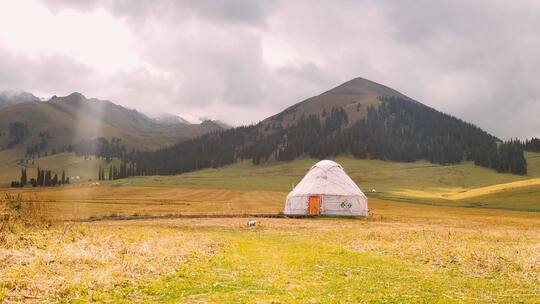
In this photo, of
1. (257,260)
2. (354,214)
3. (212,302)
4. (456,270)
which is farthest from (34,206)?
(354,214)

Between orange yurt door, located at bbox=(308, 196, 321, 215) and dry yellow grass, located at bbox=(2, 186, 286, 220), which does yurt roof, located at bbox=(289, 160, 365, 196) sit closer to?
orange yurt door, located at bbox=(308, 196, 321, 215)

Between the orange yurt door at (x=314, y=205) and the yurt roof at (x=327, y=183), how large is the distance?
2.14 feet

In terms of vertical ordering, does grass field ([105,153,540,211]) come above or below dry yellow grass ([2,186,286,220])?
above

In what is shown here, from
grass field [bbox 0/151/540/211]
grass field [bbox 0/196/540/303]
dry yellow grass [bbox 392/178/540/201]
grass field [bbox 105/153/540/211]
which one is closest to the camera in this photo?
grass field [bbox 0/196/540/303]

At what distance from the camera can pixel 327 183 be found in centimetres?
5828

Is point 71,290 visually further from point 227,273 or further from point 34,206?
point 34,206

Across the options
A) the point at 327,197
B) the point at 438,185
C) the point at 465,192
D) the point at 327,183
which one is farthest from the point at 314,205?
the point at 438,185

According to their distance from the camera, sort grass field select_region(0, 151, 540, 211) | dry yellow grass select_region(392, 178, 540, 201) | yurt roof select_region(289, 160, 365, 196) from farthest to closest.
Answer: dry yellow grass select_region(392, 178, 540, 201)
grass field select_region(0, 151, 540, 211)
yurt roof select_region(289, 160, 365, 196)

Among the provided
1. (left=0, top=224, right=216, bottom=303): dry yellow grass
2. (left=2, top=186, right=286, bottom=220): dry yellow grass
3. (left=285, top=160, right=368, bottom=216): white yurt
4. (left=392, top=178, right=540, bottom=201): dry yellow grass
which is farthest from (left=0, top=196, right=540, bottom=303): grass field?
(left=392, top=178, right=540, bottom=201): dry yellow grass

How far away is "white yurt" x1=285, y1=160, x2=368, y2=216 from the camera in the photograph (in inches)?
2234

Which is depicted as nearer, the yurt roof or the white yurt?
the white yurt

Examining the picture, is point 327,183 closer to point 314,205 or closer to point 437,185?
point 314,205

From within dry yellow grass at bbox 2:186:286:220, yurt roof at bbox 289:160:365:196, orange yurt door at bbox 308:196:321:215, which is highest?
yurt roof at bbox 289:160:365:196

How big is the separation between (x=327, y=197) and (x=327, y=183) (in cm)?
223
